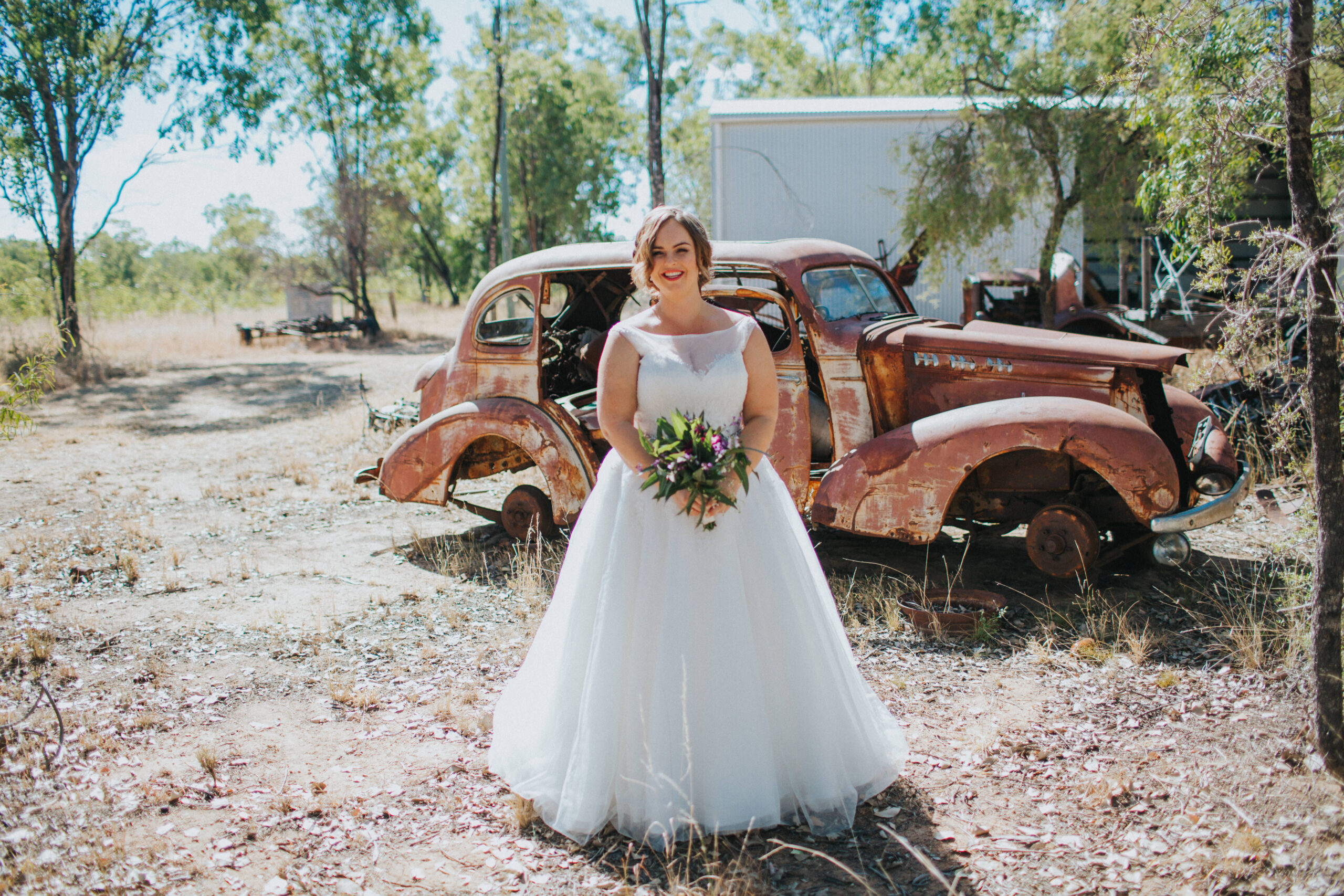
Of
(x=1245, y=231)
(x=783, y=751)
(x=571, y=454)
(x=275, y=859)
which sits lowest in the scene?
(x=275, y=859)

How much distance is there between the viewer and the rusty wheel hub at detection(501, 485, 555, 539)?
6238 millimetres

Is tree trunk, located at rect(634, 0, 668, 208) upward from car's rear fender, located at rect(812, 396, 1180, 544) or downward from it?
upward

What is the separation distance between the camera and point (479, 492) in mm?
8078

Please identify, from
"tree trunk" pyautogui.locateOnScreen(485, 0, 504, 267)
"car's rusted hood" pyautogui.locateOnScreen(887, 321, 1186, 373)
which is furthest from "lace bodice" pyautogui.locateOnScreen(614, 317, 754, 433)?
"tree trunk" pyautogui.locateOnScreen(485, 0, 504, 267)

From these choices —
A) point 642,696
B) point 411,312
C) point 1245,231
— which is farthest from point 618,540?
point 411,312

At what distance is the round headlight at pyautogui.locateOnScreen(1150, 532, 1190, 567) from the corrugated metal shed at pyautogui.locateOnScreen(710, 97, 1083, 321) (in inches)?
441

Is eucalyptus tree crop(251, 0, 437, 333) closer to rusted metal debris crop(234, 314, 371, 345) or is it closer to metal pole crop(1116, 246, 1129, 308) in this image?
rusted metal debris crop(234, 314, 371, 345)

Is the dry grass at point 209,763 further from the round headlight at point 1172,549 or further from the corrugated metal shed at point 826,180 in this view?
the corrugated metal shed at point 826,180

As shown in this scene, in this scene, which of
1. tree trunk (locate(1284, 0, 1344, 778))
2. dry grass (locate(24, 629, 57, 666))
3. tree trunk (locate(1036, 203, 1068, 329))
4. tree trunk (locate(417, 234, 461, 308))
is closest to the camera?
tree trunk (locate(1284, 0, 1344, 778))

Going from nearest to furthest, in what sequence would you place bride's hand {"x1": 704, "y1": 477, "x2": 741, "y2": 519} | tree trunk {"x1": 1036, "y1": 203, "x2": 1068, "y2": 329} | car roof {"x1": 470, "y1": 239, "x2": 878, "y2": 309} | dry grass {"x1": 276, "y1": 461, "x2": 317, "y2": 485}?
bride's hand {"x1": 704, "y1": 477, "x2": 741, "y2": 519}, car roof {"x1": 470, "y1": 239, "x2": 878, "y2": 309}, dry grass {"x1": 276, "y1": 461, "x2": 317, "y2": 485}, tree trunk {"x1": 1036, "y1": 203, "x2": 1068, "y2": 329}

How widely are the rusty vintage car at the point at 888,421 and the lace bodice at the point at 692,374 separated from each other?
1.31m

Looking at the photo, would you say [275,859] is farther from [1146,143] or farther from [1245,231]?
[1245,231]

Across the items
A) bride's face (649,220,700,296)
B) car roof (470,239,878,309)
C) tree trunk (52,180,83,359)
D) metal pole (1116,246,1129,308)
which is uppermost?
tree trunk (52,180,83,359)

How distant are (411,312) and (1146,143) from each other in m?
33.7
